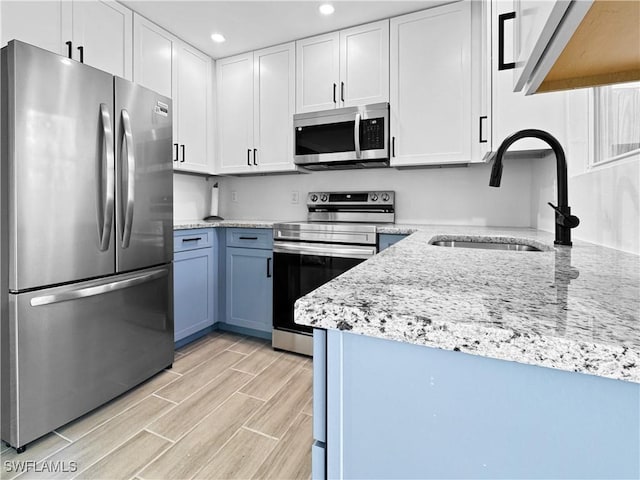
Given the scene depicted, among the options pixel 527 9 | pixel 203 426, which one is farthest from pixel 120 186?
pixel 527 9

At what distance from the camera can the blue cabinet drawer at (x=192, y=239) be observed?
244 centimetres

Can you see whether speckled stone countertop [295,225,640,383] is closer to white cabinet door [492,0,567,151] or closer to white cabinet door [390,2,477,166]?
white cabinet door [492,0,567,151]

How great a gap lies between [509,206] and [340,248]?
4.20 ft

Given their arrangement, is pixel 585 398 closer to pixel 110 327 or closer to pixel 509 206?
pixel 110 327

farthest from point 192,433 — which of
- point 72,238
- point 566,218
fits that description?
point 566,218

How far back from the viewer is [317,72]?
2.70 metres

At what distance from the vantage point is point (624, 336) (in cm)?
34

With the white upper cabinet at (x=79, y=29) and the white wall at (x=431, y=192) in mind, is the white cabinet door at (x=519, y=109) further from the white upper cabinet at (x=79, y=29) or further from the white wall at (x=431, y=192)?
the white upper cabinet at (x=79, y=29)

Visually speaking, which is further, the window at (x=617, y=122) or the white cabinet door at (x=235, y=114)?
the white cabinet door at (x=235, y=114)

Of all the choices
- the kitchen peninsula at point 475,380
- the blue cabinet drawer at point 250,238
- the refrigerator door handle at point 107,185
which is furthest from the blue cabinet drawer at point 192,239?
the kitchen peninsula at point 475,380

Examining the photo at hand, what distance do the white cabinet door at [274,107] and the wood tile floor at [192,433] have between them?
1.70 metres

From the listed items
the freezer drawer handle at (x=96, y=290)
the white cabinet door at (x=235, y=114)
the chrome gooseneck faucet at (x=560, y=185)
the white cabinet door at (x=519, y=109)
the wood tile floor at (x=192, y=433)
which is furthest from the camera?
the white cabinet door at (x=235, y=114)

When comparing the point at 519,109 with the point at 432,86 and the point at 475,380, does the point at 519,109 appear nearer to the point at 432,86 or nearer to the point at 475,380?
the point at 432,86

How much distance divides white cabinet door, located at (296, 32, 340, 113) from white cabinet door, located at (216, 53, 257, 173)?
50 cm
